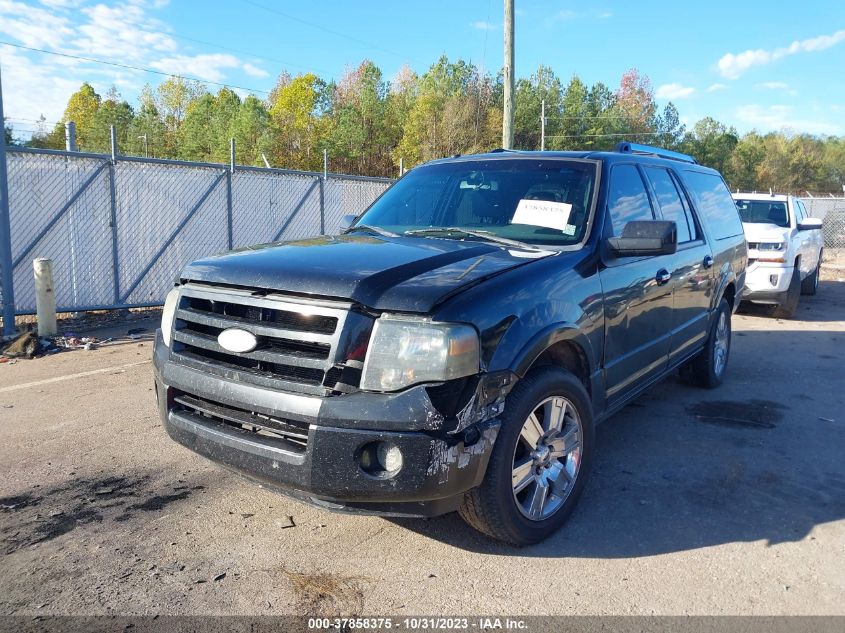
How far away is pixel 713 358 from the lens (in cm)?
601

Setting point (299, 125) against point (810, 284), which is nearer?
point (810, 284)

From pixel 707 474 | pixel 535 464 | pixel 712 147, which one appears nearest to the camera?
pixel 535 464

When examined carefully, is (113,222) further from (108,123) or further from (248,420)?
(108,123)

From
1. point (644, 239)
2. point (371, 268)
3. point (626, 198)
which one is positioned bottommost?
point (371, 268)

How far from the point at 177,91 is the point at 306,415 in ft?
300

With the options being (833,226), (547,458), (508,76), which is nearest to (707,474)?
(547,458)

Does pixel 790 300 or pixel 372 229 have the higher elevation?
pixel 372 229

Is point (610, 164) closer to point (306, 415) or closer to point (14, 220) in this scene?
point (306, 415)

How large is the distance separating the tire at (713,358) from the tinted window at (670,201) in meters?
1.13

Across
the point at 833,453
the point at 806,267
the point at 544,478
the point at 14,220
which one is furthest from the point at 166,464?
the point at 806,267

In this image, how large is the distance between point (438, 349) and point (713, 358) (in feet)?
14.0

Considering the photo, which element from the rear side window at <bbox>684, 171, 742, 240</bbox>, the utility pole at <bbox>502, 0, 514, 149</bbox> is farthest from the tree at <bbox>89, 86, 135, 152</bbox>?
the rear side window at <bbox>684, 171, 742, 240</bbox>

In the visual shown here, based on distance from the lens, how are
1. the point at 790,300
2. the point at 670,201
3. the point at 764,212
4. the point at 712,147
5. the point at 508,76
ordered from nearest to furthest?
1. the point at 670,201
2. the point at 790,300
3. the point at 764,212
4. the point at 508,76
5. the point at 712,147

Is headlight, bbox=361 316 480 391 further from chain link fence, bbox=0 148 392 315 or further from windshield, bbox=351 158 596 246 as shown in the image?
chain link fence, bbox=0 148 392 315
